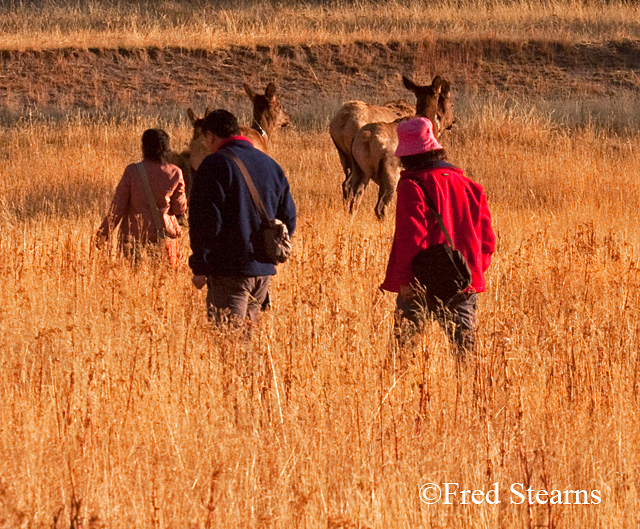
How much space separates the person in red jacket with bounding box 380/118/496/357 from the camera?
6559mm

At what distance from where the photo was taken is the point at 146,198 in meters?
9.74

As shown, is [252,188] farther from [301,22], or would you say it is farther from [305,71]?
[301,22]

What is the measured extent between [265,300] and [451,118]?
802 centimetres

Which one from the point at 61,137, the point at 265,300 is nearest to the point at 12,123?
the point at 61,137

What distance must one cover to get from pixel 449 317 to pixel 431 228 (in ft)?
1.88

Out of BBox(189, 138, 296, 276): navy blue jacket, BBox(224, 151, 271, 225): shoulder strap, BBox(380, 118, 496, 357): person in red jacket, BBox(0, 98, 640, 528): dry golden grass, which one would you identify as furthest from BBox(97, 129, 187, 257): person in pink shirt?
BBox(380, 118, 496, 357): person in red jacket

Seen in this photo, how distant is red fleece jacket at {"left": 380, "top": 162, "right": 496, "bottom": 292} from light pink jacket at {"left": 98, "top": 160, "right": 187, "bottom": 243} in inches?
139

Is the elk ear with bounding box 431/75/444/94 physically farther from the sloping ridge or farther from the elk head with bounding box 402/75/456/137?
the sloping ridge

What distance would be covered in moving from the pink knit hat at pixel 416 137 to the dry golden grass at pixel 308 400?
114 centimetres

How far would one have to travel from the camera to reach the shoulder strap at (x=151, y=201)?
9.67 meters

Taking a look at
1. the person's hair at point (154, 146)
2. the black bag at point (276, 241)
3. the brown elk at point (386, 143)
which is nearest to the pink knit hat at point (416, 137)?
the black bag at point (276, 241)

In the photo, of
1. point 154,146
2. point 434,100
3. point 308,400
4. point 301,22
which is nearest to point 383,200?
point 434,100

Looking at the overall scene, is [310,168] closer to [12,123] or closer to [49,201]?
[49,201]

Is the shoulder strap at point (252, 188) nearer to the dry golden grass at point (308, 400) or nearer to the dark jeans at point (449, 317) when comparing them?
the dry golden grass at point (308, 400)
